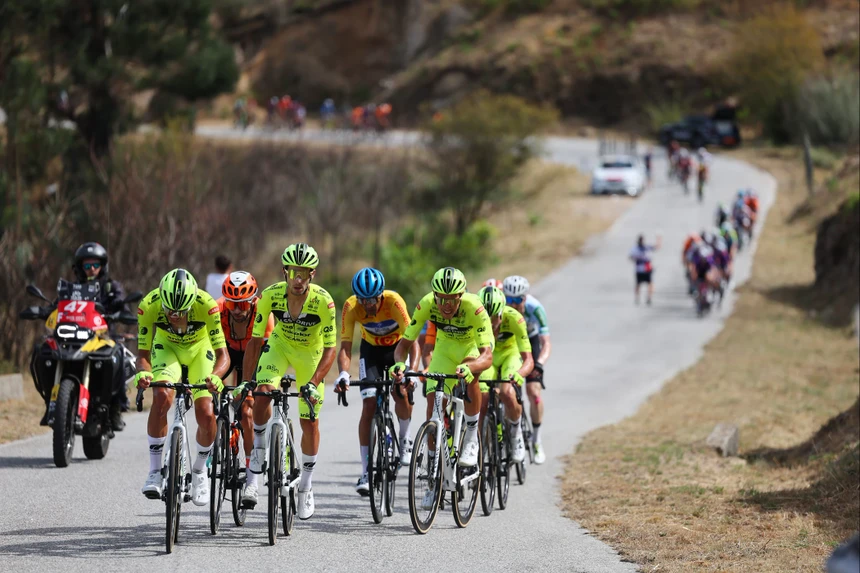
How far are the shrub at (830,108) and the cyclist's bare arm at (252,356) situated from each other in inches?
1880

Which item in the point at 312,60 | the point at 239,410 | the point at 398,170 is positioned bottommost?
the point at 239,410

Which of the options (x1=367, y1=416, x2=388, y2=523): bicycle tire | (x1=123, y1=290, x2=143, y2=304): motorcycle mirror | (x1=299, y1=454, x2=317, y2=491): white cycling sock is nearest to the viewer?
(x1=299, y1=454, x2=317, y2=491): white cycling sock

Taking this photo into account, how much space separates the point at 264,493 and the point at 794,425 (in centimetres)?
1052

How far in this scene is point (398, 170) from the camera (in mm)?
54781

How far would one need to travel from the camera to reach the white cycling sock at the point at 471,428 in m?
10.3

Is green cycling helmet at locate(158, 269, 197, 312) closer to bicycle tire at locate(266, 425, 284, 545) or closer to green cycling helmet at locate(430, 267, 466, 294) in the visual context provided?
bicycle tire at locate(266, 425, 284, 545)

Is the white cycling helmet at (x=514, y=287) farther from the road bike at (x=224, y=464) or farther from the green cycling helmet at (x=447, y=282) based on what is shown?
the road bike at (x=224, y=464)

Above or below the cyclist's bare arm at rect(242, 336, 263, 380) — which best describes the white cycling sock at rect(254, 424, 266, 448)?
below

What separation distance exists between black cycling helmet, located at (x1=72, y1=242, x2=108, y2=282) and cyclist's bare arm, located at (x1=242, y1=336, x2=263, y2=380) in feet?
11.2

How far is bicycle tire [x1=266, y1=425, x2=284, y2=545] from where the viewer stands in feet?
29.1

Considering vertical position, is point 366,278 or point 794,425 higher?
point 366,278

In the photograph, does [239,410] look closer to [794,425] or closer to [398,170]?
[794,425]

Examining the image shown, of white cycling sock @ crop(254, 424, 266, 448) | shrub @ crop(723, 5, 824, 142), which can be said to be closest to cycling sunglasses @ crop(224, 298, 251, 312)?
white cycling sock @ crop(254, 424, 266, 448)

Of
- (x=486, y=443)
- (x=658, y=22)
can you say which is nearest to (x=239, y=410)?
(x=486, y=443)
